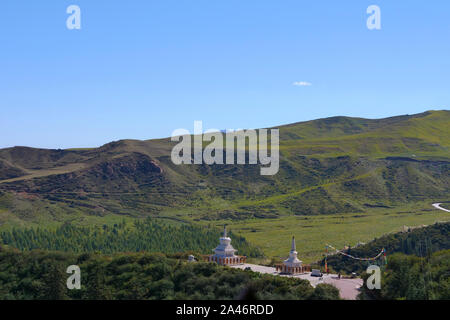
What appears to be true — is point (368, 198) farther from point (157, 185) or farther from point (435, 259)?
point (435, 259)

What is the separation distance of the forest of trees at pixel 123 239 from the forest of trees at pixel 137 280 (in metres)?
37.6

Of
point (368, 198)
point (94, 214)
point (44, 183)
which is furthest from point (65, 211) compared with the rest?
point (368, 198)

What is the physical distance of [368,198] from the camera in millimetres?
182875

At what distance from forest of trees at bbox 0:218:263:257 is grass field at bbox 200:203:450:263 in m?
8.12

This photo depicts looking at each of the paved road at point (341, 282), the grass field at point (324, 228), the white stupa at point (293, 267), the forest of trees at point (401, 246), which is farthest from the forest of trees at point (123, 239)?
the white stupa at point (293, 267)

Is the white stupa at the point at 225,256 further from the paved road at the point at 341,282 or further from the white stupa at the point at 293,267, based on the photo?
the white stupa at the point at 293,267

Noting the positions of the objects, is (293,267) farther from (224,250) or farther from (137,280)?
(137,280)

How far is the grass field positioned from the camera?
389 feet

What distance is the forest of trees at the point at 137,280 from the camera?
55.1 m

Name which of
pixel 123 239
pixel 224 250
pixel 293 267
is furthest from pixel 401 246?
pixel 123 239

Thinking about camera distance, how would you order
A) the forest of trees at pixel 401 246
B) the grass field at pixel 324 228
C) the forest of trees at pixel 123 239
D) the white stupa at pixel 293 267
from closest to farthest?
the white stupa at pixel 293 267, the forest of trees at pixel 401 246, the forest of trees at pixel 123 239, the grass field at pixel 324 228

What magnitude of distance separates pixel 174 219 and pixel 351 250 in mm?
72932

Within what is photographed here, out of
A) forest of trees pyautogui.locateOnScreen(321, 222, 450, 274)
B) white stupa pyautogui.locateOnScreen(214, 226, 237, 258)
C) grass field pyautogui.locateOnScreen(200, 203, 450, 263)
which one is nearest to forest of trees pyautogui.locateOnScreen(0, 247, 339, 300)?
white stupa pyautogui.locateOnScreen(214, 226, 237, 258)

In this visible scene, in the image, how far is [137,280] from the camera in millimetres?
63688
